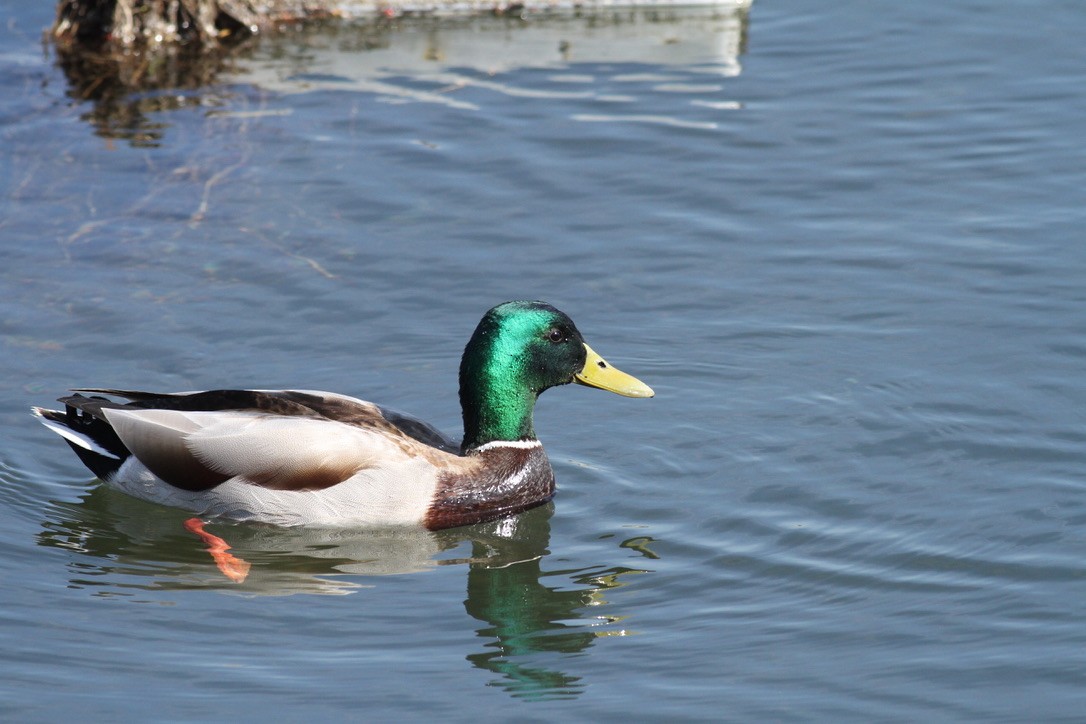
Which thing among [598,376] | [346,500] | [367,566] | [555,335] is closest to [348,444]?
[346,500]

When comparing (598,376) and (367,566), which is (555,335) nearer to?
(598,376)

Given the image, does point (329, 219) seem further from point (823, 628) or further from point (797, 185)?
point (823, 628)

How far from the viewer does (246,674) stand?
21.3 feet

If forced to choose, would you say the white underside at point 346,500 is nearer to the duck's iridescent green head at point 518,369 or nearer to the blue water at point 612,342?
the blue water at point 612,342

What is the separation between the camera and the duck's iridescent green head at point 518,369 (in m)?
8.22

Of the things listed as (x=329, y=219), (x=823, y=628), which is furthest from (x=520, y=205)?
(x=823, y=628)

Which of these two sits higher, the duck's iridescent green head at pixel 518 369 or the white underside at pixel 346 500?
the duck's iridescent green head at pixel 518 369

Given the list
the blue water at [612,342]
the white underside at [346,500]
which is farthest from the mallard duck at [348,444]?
the blue water at [612,342]

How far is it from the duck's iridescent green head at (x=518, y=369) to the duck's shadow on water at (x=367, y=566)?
19.1 inches

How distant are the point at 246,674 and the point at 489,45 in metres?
8.47

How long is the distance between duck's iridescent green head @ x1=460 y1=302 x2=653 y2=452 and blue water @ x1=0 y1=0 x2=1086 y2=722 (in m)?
0.45

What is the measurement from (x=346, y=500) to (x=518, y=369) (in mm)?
1060

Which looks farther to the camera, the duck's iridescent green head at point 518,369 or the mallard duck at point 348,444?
the duck's iridescent green head at point 518,369

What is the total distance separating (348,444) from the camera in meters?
7.89
